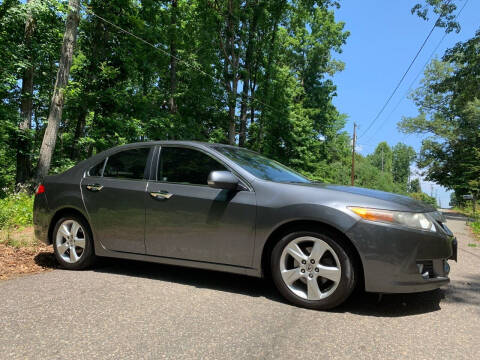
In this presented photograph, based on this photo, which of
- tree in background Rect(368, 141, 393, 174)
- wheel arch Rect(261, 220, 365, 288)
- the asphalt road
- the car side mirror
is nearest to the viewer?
the asphalt road

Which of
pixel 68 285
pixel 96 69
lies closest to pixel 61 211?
pixel 68 285

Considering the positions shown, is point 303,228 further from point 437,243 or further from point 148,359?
point 148,359

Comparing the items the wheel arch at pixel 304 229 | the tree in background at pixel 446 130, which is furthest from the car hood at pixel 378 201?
the tree in background at pixel 446 130

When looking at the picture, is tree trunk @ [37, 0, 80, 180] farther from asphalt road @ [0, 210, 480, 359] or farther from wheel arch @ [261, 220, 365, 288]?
wheel arch @ [261, 220, 365, 288]

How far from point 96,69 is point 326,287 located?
14.5m

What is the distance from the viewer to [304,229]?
3.36 meters

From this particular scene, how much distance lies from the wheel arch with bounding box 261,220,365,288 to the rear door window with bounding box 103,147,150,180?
1.69 m

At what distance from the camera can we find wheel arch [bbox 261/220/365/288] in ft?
10.5

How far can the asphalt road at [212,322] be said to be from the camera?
244 cm

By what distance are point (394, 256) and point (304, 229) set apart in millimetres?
770

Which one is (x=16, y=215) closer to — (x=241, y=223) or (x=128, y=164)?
(x=128, y=164)

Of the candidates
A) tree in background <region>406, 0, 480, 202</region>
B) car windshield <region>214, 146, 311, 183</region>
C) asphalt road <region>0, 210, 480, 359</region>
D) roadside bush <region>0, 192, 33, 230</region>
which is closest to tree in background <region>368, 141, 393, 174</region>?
tree in background <region>406, 0, 480, 202</region>

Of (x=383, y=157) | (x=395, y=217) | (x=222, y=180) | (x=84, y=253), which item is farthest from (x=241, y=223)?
(x=383, y=157)

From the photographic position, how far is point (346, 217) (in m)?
3.17
